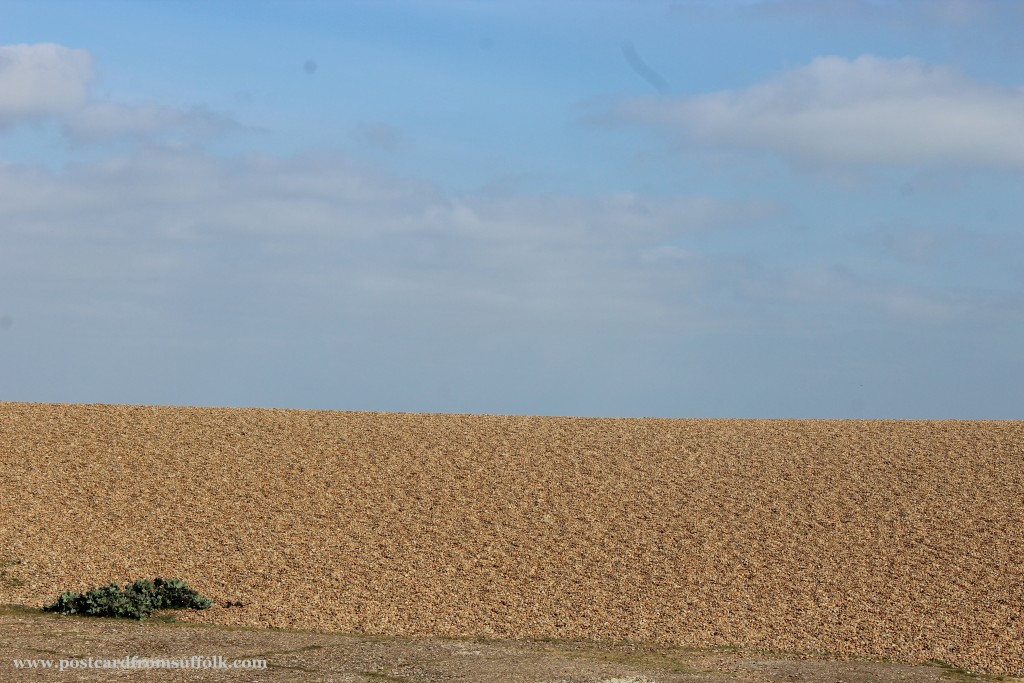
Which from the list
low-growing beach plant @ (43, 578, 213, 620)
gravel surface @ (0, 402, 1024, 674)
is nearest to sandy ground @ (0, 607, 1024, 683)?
low-growing beach plant @ (43, 578, 213, 620)

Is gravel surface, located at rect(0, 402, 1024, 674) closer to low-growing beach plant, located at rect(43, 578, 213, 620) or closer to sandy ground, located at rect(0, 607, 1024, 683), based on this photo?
low-growing beach plant, located at rect(43, 578, 213, 620)

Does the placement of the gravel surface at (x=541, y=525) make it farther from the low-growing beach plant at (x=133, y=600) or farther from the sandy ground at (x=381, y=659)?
the sandy ground at (x=381, y=659)

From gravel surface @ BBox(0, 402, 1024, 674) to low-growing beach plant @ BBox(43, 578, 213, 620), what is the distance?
33 centimetres

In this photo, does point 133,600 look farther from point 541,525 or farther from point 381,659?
point 541,525

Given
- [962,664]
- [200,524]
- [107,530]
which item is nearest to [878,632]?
[962,664]

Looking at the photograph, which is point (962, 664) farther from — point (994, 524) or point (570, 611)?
point (994, 524)

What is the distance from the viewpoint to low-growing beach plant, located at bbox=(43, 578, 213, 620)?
10.5m

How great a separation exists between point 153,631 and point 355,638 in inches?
75.5

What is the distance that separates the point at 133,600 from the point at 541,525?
5370mm

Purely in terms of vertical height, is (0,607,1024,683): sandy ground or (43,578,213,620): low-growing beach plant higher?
(43,578,213,620): low-growing beach plant

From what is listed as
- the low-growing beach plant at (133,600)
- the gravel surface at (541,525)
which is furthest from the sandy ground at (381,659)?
the gravel surface at (541,525)

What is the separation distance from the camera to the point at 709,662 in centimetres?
934

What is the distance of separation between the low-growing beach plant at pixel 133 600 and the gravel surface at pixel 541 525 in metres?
0.33

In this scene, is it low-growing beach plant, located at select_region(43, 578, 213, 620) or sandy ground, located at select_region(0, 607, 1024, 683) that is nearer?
sandy ground, located at select_region(0, 607, 1024, 683)
